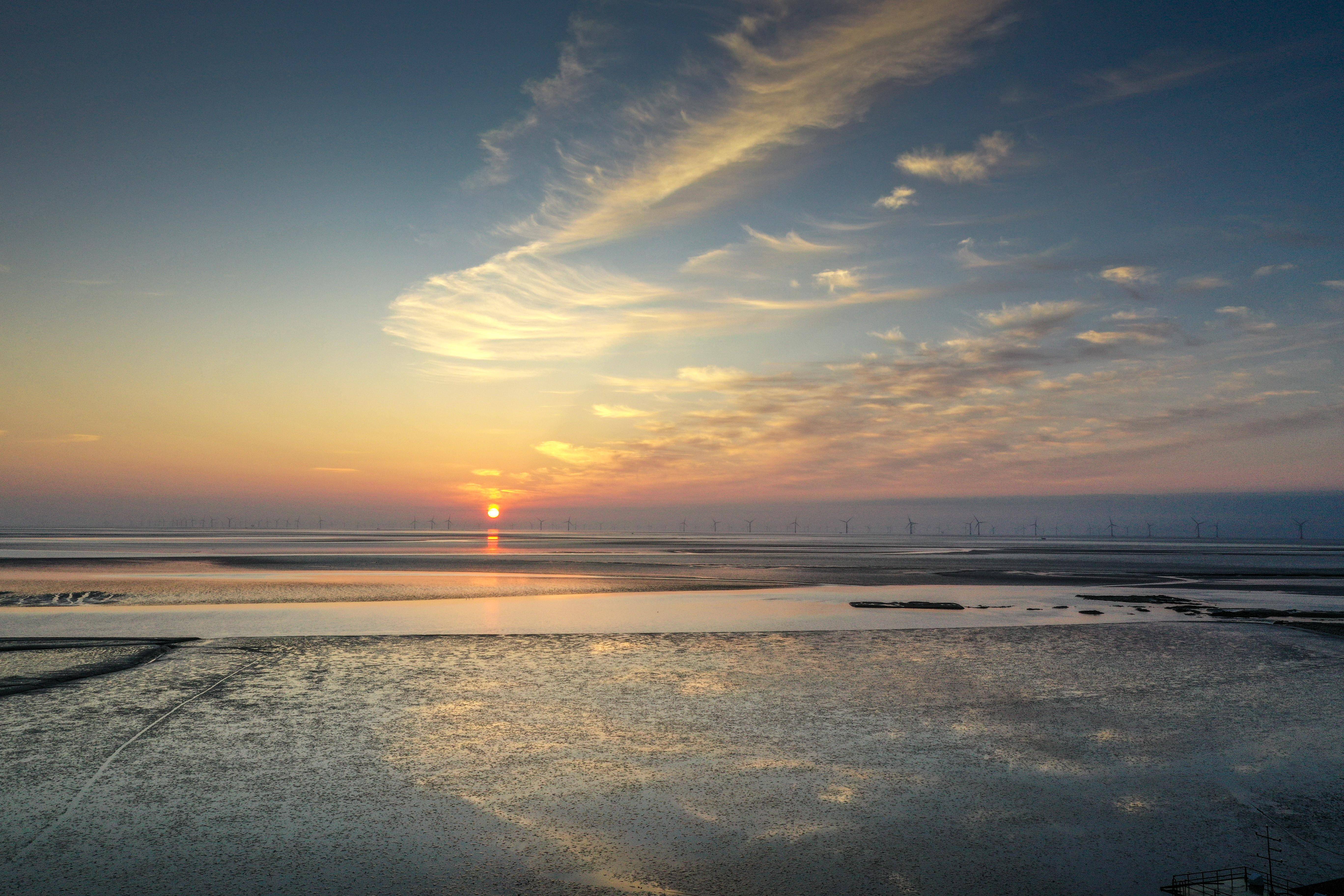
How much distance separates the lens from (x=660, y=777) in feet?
33.2

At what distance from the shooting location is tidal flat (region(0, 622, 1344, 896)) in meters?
7.54

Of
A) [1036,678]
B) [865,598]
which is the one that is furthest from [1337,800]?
[865,598]

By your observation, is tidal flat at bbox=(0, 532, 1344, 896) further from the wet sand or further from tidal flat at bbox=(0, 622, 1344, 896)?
the wet sand

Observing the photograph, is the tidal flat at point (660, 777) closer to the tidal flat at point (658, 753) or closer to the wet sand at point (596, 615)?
the tidal flat at point (658, 753)

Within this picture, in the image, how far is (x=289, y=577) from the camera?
46344 mm

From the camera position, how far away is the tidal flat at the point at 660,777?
7.54 meters

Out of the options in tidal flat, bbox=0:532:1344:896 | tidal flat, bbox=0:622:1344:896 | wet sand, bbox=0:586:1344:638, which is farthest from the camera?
wet sand, bbox=0:586:1344:638

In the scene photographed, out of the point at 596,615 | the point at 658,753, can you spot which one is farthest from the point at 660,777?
the point at 596,615

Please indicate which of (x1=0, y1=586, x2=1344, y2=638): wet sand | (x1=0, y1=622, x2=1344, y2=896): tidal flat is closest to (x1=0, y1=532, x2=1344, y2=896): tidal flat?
(x1=0, y1=622, x2=1344, y2=896): tidal flat

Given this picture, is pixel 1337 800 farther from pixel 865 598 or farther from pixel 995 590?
pixel 995 590

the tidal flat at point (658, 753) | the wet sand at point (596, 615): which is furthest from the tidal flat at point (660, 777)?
the wet sand at point (596, 615)

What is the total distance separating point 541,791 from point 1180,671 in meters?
15.3

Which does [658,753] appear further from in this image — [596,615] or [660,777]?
[596,615]

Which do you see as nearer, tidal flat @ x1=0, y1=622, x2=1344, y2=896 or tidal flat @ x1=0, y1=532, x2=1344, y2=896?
tidal flat @ x1=0, y1=622, x2=1344, y2=896
